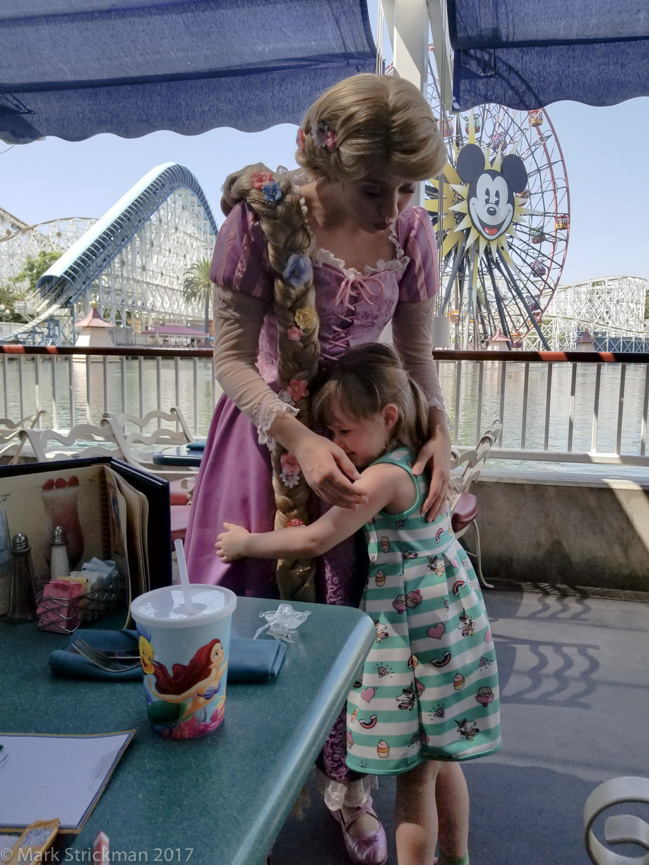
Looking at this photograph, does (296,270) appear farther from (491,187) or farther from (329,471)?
(491,187)

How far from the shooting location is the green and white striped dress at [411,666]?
106 cm

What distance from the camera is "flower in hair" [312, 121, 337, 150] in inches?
37.9

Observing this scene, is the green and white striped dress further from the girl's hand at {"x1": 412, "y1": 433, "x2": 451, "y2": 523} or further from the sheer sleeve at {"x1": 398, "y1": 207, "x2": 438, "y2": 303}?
the sheer sleeve at {"x1": 398, "y1": 207, "x2": 438, "y2": 303}

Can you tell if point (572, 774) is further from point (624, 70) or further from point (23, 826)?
point (624, 70)

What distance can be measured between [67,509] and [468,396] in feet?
9.59

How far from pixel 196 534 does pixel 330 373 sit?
15.1 inches

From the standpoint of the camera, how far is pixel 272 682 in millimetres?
600

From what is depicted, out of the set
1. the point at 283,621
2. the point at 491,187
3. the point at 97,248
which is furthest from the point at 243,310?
the point at 97,248

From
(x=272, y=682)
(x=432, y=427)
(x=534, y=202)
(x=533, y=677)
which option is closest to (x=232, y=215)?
(x=432, y=427)

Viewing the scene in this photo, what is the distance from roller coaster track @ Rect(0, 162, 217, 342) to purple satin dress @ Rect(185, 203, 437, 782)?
25681 millimetres

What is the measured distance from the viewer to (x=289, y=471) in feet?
3.58

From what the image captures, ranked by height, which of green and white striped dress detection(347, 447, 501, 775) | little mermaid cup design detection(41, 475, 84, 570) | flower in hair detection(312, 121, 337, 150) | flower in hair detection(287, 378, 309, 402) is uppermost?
flower in hair detection(312, 121, 337, 150)

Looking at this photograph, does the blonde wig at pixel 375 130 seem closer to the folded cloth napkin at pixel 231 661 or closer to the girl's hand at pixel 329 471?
the girl's hand at pixel 329 471

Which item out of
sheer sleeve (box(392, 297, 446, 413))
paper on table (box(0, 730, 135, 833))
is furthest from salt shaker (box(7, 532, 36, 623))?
sheer sleeve (box(392, 297, 446, 413))
